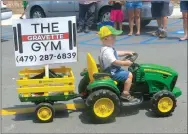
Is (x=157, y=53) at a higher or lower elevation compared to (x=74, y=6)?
lower

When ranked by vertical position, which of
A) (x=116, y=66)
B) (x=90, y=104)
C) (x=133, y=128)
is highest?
(x=116, y=66)

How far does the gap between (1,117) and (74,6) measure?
27.8ft

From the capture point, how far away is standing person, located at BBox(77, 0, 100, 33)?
12648mm

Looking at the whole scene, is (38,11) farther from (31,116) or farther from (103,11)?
(31,116)

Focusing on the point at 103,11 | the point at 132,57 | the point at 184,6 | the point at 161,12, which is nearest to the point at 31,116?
the point at 132,57

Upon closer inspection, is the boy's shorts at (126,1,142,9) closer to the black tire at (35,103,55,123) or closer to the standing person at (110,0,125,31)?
the standing person at (110,0,125,31)

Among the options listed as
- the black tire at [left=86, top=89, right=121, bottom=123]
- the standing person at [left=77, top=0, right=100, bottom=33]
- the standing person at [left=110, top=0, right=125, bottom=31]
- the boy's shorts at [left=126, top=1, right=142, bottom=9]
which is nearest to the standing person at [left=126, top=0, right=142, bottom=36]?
the boy's shorts at [left=126, top=1, right=142, bottom=9]

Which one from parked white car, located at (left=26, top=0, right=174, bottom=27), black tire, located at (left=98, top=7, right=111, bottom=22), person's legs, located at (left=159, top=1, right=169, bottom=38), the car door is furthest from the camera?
the car door

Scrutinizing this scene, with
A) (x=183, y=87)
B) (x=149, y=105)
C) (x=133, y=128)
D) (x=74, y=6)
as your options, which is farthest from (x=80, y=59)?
(x=74, y=6)

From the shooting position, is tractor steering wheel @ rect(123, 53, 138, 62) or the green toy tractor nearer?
the green toy tractor

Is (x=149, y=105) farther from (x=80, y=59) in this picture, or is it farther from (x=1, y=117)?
(x=80, y=59)

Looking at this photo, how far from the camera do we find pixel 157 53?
9281 mm

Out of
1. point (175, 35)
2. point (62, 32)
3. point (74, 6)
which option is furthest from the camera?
point (74, 6)

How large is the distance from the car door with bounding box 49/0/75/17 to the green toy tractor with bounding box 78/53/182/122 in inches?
321
